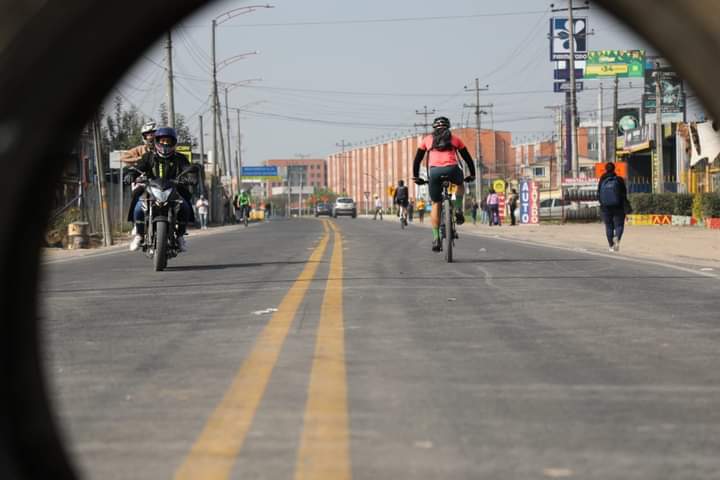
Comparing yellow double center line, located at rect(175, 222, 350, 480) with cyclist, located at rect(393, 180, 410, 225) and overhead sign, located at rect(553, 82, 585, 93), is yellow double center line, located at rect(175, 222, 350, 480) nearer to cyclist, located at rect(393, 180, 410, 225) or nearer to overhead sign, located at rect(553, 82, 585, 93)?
cyclist, located at rect(393, 180, 410, 225)

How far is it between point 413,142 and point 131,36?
173561 millimetres

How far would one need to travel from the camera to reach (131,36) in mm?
1739

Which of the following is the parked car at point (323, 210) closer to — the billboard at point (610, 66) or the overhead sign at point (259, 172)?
the billboard at point (610, 66)

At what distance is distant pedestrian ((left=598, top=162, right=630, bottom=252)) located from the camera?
20844 mm

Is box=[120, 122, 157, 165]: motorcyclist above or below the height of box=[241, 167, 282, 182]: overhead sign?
below

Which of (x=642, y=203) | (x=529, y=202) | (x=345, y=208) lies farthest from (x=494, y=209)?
(x=345, y=208)

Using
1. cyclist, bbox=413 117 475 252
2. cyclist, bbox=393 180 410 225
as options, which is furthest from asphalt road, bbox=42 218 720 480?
cyclist, bbox=393 180 410 225

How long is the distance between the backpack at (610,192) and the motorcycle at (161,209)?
961cm

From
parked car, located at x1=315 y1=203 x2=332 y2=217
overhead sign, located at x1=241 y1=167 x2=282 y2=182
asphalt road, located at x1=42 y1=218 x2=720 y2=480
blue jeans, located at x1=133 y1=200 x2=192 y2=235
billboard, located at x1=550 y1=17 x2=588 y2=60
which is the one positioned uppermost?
billboard, located at x1=550 y1=17 x2=588 y2=60

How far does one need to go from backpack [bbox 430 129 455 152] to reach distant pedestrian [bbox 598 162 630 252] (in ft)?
22.7

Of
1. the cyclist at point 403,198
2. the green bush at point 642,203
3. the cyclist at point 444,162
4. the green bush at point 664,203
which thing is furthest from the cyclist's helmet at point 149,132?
the green bush at point 642,203

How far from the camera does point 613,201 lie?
20.9 metres

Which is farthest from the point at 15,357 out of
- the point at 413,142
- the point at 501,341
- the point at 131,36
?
the point at 413,142

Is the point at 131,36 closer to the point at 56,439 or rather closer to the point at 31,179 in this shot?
the point at 31,179
